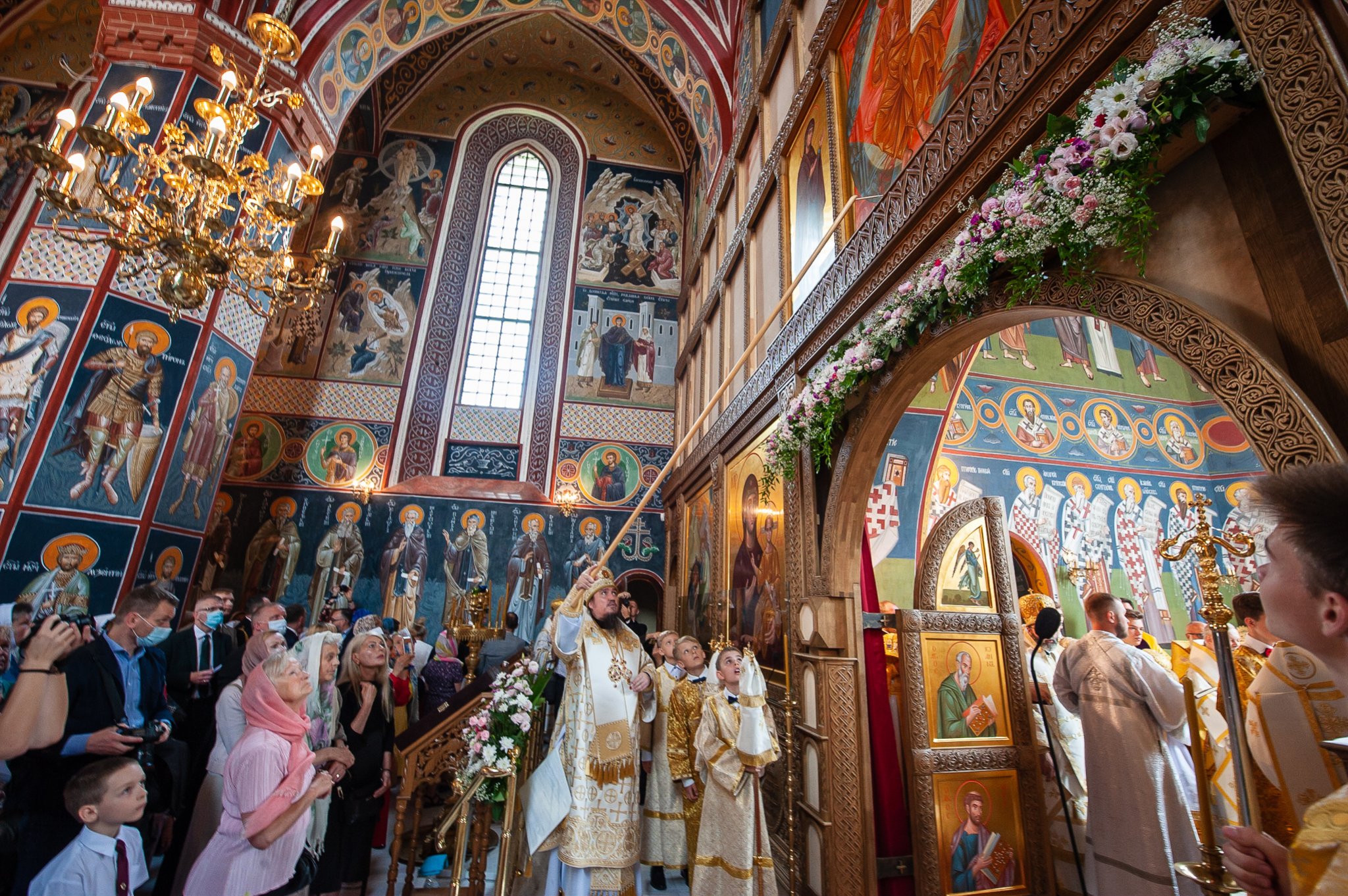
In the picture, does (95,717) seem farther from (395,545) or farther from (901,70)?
(395,545)

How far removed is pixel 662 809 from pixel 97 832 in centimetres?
329

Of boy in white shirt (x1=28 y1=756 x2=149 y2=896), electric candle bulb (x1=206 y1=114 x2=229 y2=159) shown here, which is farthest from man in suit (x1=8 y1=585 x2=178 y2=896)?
electric candle bulb (x1=206 y1=114 x2=229 y2=159)

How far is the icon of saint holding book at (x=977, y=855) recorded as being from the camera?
4.23 m

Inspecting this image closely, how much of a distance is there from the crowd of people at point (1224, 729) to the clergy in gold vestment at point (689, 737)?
7.89 feet

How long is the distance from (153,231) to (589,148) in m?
10.7

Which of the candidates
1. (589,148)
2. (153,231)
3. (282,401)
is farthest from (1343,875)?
(589,148)

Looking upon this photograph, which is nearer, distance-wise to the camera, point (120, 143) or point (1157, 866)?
point (1157, 866)

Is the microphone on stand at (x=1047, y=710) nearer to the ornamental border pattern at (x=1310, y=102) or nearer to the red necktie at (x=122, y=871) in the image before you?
the ornamental border pattern at (x=1310, y=102)

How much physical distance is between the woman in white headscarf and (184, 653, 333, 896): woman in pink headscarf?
0.55 metres

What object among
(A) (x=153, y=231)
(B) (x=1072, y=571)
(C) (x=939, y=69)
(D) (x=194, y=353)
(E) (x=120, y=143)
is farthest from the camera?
(D) (x=194, y=353)

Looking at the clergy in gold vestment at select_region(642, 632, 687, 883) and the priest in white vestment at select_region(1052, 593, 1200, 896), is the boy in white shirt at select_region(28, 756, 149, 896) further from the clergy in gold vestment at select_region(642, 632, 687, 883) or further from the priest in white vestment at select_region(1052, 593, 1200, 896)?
the priest in white vestment at select_region(1052, 593, 1200, 896)

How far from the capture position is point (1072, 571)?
21.2ft

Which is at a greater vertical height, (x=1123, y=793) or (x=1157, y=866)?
(x=1123, y=793)

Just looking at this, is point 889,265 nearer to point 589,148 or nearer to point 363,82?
point 363,82
